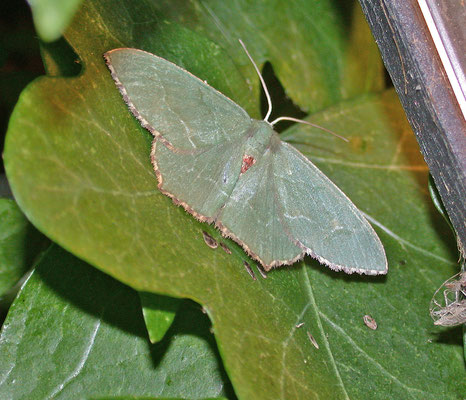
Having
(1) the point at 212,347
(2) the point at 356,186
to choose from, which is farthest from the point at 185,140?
(2) the point at 356,186

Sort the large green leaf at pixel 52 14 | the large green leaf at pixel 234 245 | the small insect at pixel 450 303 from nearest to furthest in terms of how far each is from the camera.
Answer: the large green leaf at pixel 52 14, the large green leaf at pixel 234 245, the small insect at pixel 450 303

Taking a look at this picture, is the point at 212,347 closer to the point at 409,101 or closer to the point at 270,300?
the point at 270,300

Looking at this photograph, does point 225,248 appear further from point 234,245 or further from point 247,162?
point 247,162

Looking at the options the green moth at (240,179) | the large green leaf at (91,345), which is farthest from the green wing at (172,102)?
the large green leaf at (91,345)

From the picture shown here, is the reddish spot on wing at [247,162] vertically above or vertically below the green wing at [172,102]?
below

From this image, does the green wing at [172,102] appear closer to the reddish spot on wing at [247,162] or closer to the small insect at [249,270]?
the reddish spot on wing at [247,162]

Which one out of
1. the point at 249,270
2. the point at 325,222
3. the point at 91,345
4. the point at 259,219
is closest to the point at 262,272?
the point at 249,270

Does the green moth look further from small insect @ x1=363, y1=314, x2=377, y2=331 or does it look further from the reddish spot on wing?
small insect @ x1=363, y1=314, x2=377, y2=331
